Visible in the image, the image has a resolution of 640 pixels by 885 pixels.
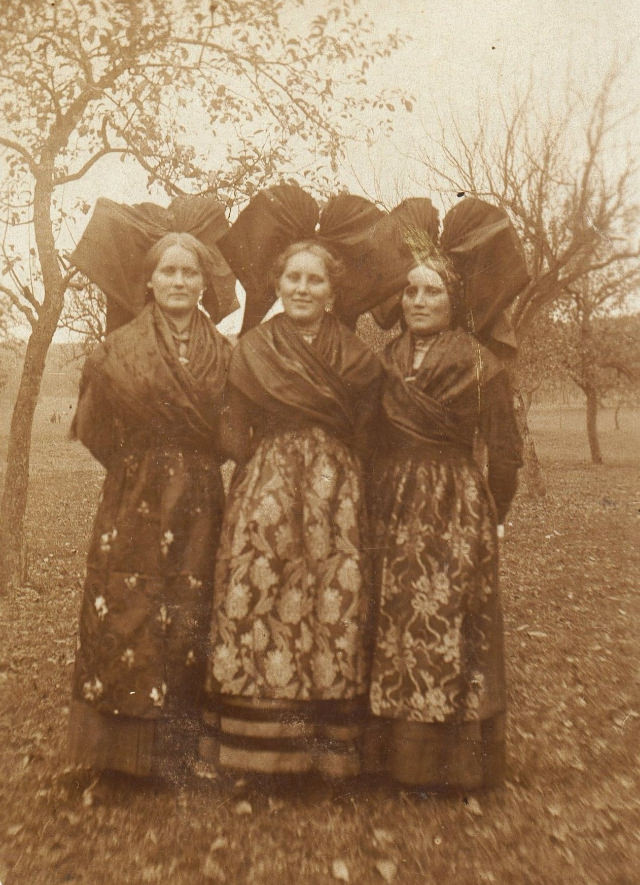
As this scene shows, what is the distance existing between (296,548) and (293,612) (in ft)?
0.89

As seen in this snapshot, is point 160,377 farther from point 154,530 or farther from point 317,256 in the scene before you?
point 317,256

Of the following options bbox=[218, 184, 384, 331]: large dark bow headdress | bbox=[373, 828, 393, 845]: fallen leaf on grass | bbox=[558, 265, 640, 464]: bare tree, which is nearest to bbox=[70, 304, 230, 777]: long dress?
bbox=[218, 184, 384, 331]: large dark bow headdress

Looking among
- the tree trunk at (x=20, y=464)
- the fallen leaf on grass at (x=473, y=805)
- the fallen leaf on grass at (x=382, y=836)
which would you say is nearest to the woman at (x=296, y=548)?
the fallen leaf on grass at (x=382, y=836)

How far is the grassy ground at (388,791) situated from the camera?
2758 millimetres

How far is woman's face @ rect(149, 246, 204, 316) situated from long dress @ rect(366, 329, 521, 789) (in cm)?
96

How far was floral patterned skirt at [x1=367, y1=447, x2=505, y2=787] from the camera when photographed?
10.0 feet

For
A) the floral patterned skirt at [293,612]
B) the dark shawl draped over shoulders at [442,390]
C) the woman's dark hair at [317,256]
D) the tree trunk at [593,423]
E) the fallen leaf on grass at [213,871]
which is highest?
the woman's dark hair at [317,256]

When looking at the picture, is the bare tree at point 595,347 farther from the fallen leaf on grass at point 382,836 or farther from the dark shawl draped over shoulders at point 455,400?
the fallen leaf on grass at point 382,836

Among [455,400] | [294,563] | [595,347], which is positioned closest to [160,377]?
[294,563]

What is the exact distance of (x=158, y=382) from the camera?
3.18 metres

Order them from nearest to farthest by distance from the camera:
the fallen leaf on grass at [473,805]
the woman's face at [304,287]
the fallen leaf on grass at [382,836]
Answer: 1. the fallen leaf on grass at [382,836]
2. the fallen leaf on grass at [473,805]
3. the woman's face at [304,287]

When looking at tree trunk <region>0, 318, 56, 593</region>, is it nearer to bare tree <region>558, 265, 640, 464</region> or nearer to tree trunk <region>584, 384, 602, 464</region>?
bare tree <region>558, 265, 640, 464</region>

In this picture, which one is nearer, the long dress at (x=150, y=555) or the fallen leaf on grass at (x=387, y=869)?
the fallen leaf on grass at (x=387, y=869)

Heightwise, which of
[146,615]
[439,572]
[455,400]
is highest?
[455,400]
